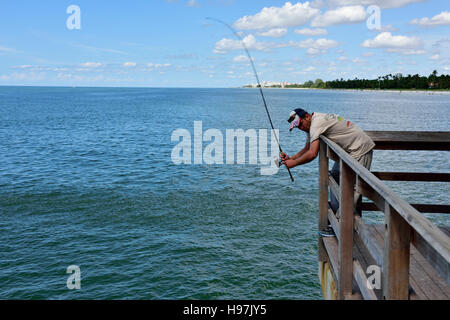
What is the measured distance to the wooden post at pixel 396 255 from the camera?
2141 mm

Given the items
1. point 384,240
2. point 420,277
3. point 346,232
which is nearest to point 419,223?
point 384,240

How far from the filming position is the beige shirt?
4.53 m

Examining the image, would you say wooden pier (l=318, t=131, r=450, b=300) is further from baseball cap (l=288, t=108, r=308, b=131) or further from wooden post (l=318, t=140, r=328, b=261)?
baseball cap (l=288, t=108, r=308, b=131)

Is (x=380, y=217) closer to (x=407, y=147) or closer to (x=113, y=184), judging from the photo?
(x=407, y=147)

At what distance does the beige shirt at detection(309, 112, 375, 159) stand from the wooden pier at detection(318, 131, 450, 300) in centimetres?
14

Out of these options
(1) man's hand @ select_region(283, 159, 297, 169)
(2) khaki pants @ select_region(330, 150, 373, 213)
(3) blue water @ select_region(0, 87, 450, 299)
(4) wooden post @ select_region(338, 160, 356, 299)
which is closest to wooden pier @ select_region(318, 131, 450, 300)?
(4) wooden post @ select_region(338, 160, 356, 299)

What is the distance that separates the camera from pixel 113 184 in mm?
17375

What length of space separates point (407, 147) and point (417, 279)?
186 centimetres

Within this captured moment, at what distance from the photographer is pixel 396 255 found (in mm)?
2211

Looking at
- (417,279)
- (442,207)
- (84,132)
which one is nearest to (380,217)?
(442,207)

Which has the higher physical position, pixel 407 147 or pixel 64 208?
pixel 407 147

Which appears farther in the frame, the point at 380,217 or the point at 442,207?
the point at 380,217

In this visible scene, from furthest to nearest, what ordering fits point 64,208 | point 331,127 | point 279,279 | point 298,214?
point 64,208 → point 298,214 → point 279,279 → point 331,127

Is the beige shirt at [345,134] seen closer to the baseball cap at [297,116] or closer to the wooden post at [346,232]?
the baseball cap at [297,116]
